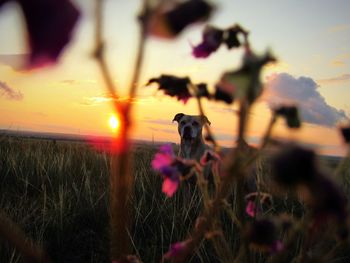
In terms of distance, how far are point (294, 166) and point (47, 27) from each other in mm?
203

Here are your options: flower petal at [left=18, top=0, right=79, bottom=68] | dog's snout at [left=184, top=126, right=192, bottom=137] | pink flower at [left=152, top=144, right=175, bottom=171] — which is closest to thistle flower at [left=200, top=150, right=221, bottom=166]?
pink flower at [left=152, top=144, right=175, bottom=171]

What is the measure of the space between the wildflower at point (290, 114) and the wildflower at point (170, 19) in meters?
0.19

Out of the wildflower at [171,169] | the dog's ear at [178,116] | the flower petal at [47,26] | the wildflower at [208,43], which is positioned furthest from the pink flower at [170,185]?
the dog's ear at [178,116]

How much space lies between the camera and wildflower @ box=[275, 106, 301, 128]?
1.83 ft

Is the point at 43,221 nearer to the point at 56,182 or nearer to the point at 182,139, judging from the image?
the point at 56,182

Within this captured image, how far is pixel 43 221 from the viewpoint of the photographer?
271 centimetres

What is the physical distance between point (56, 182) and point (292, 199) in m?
1.98

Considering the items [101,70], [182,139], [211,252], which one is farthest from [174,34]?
[182,139]

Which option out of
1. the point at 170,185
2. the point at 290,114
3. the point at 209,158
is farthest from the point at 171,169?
the point at 290,114

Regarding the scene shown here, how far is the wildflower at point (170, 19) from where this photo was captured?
1.32 ft

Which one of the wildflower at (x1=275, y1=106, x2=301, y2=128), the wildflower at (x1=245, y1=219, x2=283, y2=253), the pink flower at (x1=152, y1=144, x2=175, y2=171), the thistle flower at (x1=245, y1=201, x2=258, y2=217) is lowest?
the thistle flower at (x1=245, y1=201, x2=258, y2=217)

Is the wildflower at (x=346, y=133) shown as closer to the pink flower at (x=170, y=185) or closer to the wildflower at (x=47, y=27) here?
the pink flower at (x=170, y=185)

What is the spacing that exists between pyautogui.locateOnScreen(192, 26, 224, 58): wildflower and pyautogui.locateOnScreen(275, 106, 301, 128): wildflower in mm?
145

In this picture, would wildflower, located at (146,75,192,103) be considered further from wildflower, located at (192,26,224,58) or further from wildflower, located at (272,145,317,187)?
wildflower, located at (272,145,317,187)
